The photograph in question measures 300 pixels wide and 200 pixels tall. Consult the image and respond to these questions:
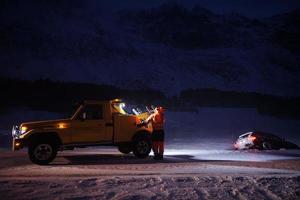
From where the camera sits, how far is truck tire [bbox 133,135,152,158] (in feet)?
51.2

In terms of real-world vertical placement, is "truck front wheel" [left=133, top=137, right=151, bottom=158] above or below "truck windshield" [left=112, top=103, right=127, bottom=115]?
below

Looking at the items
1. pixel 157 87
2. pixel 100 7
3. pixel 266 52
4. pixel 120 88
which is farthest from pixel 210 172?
pixel 100 7

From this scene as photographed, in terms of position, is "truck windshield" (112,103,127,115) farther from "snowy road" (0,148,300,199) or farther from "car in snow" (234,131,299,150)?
"car in snow" (234,131,299,150)

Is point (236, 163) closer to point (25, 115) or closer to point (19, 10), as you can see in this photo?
point (25, 115)

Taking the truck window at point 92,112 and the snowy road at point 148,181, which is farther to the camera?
the truck window at point 92,112

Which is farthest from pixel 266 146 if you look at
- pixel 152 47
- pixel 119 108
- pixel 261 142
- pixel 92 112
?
pixel 152 47

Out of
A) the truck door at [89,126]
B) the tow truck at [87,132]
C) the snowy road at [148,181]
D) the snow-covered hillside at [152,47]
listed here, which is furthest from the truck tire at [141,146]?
the snow-covered hillside at [152,47]

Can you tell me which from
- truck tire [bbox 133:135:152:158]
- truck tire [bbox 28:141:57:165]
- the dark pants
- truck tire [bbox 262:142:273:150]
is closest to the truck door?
truck tire [bbox 28:141:57:165]

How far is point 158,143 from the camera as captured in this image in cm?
1537

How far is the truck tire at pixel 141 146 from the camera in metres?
15.6

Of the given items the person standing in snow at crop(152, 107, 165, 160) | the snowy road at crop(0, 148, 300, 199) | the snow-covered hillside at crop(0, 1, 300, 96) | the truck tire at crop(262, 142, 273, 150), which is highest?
the snow-covered hillside at crop(0, 1, 300, 96)

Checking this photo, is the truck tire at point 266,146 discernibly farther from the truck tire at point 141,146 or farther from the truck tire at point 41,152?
the truck tire at point 41,152

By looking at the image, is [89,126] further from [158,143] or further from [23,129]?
[158,143]

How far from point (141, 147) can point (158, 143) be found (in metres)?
0.71
